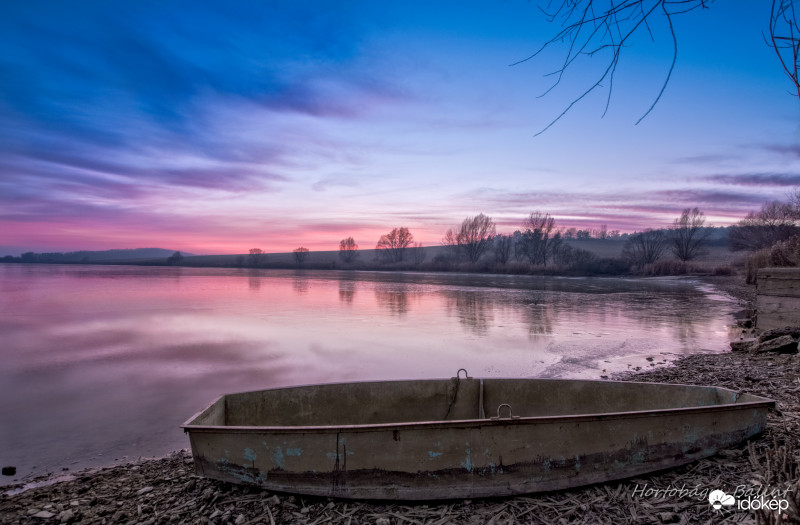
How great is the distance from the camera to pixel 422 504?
370 cm

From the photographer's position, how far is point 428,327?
15.3m

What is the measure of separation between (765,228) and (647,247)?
2016 centimetres

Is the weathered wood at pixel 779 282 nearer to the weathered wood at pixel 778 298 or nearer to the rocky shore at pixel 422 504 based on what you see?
the weathered wood at pixel 778 298

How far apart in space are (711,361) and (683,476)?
6300 mm

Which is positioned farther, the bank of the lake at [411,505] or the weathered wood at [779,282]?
the weathered wood at [779,282]

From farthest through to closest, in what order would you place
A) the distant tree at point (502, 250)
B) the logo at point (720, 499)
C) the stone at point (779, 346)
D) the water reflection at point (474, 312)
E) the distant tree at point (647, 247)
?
the distant tree at point (502, 250) → the distant tree at point (647, 247) → the water reflection at point (474, 312) → the stone at point (779, 346) → the logo at point (720, 499)

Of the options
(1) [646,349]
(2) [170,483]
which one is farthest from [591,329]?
(2) [170,483]

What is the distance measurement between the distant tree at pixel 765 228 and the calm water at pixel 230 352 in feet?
123

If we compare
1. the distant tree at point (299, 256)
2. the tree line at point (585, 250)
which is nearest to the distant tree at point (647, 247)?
the tree line at point (585, 250)

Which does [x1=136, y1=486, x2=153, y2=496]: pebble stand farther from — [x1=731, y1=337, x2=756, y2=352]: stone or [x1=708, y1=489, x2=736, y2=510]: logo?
[x1=731, y1=337, x2=756, y2=352]: stone

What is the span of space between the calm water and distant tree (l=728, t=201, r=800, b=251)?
37374 mm

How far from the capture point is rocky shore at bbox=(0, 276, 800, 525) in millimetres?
3430

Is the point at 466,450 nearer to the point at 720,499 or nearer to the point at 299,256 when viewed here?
the point at 720,499

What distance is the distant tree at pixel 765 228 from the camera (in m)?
47.3
